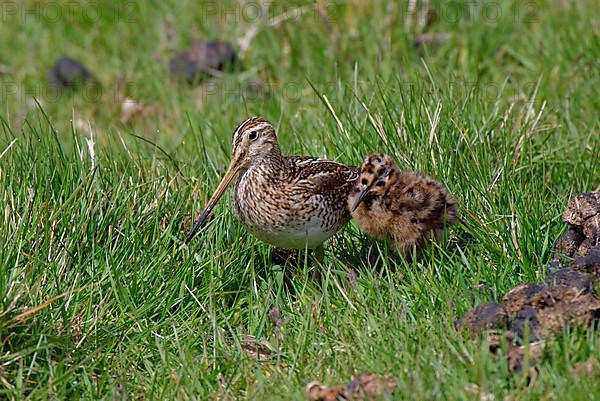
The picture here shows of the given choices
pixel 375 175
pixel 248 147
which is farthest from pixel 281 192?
pixel 375 175

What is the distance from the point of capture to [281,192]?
17.0 ft

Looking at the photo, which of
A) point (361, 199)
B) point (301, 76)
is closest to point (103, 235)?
point (361, 199)

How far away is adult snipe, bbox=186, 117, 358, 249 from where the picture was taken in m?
5.11

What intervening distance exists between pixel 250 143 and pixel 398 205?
83 cm

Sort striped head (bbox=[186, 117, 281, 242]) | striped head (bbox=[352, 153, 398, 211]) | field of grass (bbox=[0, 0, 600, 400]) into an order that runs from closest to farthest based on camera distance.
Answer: field of grass (bbox=[0, 0, 600, 400]) → striped head (bbox=[352, 153, 398, 211]) → striped head (bbox=[186, 117, 281, 242])

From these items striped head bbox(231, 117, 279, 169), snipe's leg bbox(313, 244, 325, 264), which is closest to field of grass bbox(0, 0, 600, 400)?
snipe's leg bbox(313, 244, 325, 264)

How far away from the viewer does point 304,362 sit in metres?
4.32

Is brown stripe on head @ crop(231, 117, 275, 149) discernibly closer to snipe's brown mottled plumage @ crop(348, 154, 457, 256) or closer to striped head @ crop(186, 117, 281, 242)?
striped head @ crop(186, 117, 281, 242)

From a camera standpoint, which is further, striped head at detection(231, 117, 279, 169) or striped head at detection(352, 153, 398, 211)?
striped head at detection(231, 117, 279, 169)

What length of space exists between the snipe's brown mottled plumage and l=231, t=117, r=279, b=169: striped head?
0.55m

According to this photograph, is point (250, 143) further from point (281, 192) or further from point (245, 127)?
point (281, 192)

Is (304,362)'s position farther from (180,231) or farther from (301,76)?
(301,76)

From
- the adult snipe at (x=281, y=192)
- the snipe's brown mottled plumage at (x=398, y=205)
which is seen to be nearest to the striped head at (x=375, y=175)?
the snipe's brown mottled plumage at (x=398, y=205)

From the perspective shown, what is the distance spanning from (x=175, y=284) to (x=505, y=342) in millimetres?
1673
